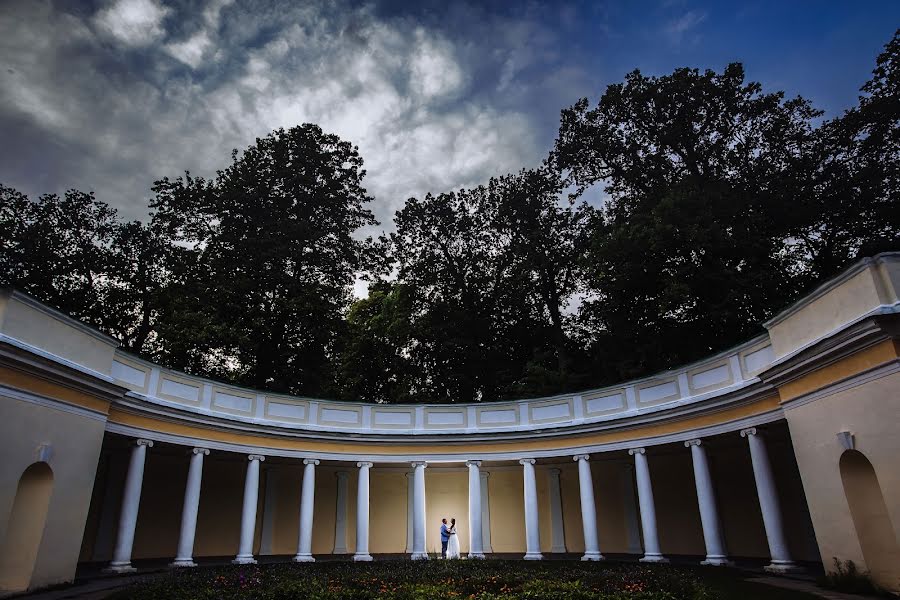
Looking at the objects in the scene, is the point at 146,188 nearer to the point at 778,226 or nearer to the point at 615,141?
the point at 615,141

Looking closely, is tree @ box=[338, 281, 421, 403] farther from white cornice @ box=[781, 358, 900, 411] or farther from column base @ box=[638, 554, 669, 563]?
white cornice @ box=[781, 358, 900, 411]

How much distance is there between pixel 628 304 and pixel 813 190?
10.1 meters

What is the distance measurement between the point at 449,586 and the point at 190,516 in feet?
38.5

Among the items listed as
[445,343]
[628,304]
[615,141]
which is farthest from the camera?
[445,343]

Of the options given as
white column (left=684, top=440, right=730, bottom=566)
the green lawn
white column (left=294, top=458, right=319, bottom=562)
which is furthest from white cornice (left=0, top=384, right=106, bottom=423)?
white column (left=684, top=440, right=730, bottom=566)

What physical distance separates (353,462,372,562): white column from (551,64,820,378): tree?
13823 millimetres

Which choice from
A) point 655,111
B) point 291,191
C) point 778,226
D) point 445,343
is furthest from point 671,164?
point 291,191

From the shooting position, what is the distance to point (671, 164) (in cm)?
3064

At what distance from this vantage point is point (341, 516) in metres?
26.2

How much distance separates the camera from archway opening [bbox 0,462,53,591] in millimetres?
13172

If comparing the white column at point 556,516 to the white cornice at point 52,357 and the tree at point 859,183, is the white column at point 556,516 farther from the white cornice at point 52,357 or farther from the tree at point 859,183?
the white cornice at point 52,357

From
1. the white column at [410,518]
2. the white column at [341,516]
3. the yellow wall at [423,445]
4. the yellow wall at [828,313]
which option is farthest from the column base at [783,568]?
the white column at [341,516]

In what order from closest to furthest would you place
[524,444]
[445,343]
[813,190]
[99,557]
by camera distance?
[99,557] < [524,444] < [813,190] < [445,343]

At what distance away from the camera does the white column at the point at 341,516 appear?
25.8 m
